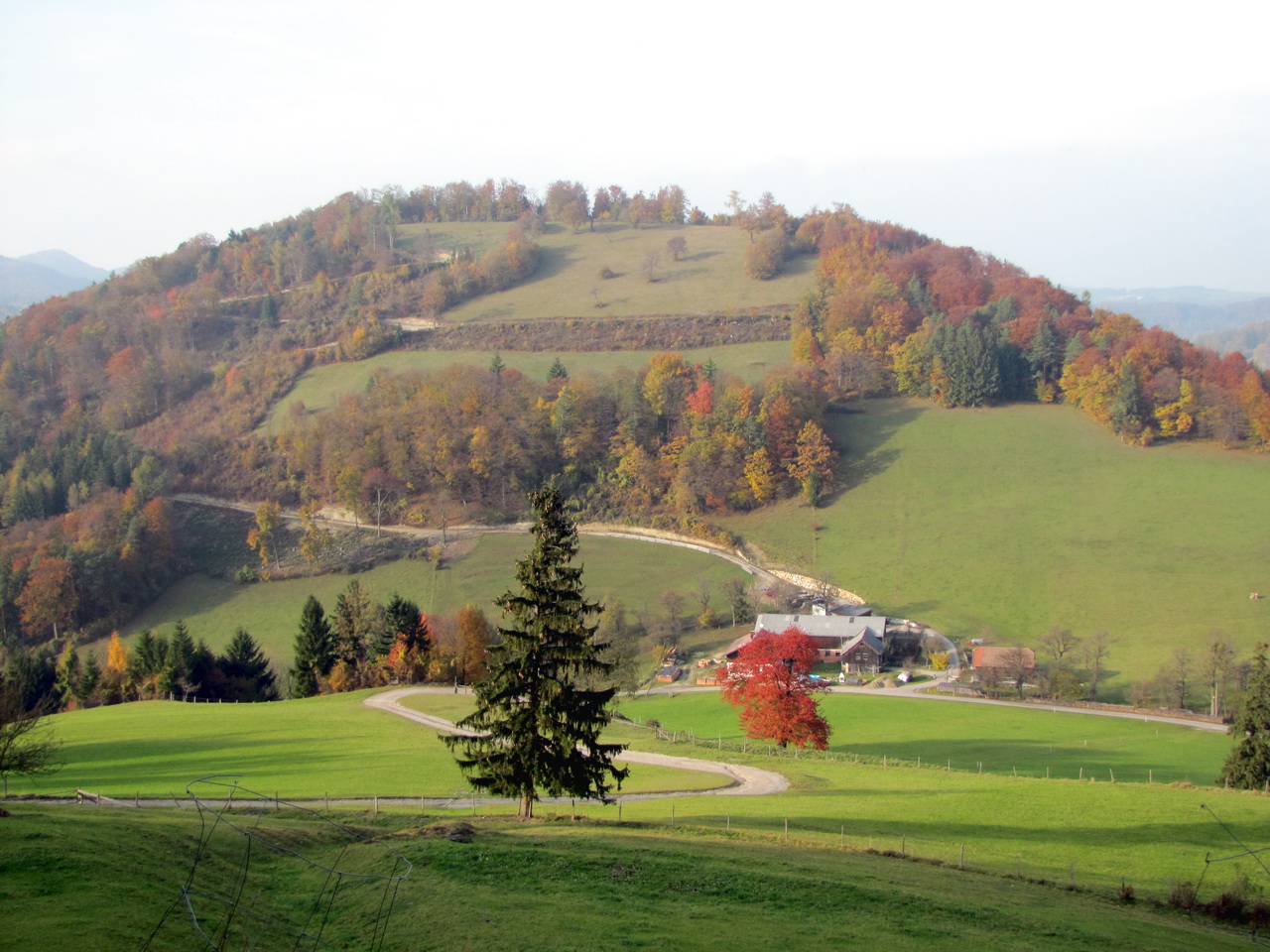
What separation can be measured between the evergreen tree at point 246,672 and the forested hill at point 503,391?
23694 millimetres

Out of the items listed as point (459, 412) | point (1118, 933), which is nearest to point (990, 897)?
point (1118, 933)

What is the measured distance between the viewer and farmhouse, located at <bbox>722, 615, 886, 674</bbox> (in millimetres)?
65062

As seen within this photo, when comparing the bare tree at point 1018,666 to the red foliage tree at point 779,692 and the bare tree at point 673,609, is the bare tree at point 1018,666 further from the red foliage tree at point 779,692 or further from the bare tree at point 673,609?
the bare tree at point 673,609

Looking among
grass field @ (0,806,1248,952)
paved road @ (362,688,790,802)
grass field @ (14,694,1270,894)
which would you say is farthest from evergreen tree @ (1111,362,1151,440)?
grass field @ (0,806,1248,952)

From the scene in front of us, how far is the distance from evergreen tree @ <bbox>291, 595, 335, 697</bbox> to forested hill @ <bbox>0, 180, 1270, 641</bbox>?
1097 inches

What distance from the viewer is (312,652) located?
205ft

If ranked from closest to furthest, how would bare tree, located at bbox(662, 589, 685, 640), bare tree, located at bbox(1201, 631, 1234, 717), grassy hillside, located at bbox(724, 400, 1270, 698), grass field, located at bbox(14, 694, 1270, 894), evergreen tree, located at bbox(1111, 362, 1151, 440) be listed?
grass field, located at bbox(14, 694, 1270, 894) < bare tree, located at bbox(1201, 631, 1234, 717) < grassy hillside, located at bbox(724, 400, 1270, 698) < bare tree, located at bbox(662, 589, 685, 640) < evergreen tree, located at bbox(1111, 362, 1151, 440)

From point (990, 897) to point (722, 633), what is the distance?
2068 inches

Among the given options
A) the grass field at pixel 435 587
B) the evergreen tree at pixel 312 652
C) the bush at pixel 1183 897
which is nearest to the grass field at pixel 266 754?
the evergreen tree at pixel 312 652

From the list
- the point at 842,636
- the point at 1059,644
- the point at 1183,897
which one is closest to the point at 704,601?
the point at 842,636

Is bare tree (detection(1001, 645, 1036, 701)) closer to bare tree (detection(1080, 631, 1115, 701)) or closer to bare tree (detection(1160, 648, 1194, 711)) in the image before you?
bare tree (detection(1080, 631, 1115, 701))

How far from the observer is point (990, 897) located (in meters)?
18.1

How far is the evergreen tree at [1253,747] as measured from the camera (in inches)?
1253

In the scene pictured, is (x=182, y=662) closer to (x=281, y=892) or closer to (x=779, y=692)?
(x=779, y=692)
